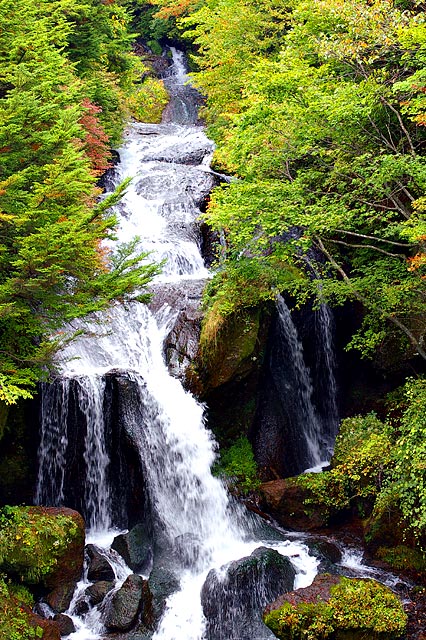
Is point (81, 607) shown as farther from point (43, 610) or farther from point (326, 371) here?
point (326, 371)

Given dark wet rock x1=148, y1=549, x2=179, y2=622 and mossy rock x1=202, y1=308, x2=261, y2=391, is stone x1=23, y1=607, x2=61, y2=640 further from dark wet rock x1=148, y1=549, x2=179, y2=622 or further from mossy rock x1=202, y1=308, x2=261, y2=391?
mossy rock x1=202, y1=308, x2=261, y2=391

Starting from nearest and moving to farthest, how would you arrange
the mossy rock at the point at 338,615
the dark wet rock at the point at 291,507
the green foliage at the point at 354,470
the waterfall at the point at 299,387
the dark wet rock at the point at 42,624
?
the mossy rock at the point at 338,615
the dark wet rock at the point at 42,624
the green foliage at the point at 354,470
the dark wet rock at the point at 291,507
the waterfall at the point at 299,387

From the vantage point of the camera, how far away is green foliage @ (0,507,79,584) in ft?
25.8

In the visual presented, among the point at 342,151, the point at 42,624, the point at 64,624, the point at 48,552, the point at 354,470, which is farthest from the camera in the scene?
the point at 342,151

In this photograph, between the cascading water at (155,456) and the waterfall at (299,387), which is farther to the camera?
the waterfall at (299,387)

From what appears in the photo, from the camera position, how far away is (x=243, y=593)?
8.16m

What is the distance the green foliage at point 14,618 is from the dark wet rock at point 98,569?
122 centimetres

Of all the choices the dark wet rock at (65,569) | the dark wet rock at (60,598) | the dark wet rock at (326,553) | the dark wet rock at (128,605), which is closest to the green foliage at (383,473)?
the dark wet rock at (326,553)

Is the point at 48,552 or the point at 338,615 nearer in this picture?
the point at 338,615

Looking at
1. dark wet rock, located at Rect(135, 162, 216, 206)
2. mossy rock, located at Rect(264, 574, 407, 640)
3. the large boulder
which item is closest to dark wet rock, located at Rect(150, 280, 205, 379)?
the large boulder

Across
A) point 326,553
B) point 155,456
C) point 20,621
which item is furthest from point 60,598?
point 326,553

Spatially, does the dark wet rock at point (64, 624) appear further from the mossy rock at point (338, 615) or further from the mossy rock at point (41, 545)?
the mossy rock at point (338, 615)

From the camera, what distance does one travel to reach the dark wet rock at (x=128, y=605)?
7.84 metres

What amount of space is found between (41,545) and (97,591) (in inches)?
47.0
